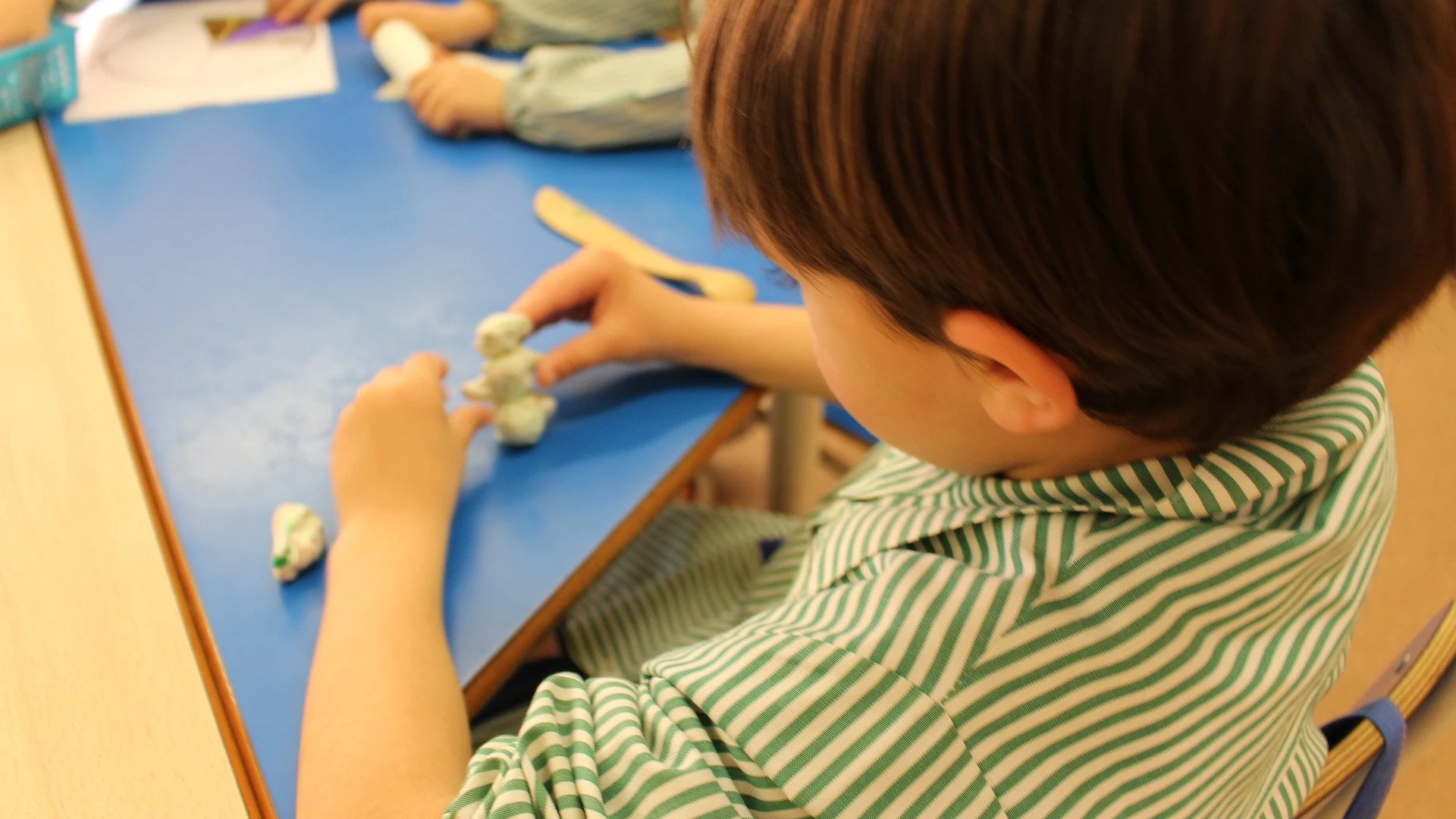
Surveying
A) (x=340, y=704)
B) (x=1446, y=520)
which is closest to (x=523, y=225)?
(x=340, y=704)

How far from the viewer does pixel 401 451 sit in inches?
22.3

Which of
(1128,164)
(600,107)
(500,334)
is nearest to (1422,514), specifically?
(1128,164)

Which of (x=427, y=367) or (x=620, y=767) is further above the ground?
(x=427, y=367)

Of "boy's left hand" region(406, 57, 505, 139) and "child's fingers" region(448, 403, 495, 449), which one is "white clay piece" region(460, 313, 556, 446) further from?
"boy's left hand" region(406, 57, 505, 139)

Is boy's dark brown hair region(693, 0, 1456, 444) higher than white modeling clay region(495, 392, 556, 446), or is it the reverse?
boy's dark brown hair region(693, 0, 1456, 444)

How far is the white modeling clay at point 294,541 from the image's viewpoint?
51 cm

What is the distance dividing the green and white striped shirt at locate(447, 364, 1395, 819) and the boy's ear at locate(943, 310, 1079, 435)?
4cm

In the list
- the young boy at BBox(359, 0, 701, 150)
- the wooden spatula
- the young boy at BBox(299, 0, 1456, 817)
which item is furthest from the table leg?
the young boy at BBox(299, 0, 1456, 817)

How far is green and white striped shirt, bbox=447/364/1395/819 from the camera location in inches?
14.7

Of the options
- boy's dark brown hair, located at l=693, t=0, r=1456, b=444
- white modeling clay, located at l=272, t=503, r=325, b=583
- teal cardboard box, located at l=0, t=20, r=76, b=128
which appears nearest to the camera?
boy's dark brown hair, located at l=693, t=0, r=1456, b=444

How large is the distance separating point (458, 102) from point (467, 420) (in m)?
0.42

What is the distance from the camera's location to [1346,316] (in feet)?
1.11

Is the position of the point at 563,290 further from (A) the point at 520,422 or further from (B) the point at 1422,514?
(B) the point at 1422,514

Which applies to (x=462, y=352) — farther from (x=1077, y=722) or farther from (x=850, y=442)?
(x=850, y=442)
